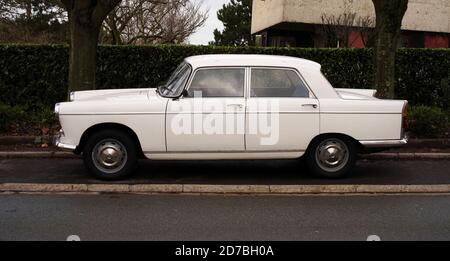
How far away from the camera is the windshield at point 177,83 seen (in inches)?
296

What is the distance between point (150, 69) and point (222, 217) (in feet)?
24.7

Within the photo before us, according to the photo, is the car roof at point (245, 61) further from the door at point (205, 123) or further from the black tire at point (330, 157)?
the black tire at point (330, 157)

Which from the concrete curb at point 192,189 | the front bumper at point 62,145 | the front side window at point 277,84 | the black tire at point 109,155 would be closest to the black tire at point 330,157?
the concrete curb at point 192,189

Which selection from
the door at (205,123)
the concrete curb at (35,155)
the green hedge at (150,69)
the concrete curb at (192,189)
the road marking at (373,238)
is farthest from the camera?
the green hedge at (150,69)

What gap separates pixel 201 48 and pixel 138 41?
19.0 m

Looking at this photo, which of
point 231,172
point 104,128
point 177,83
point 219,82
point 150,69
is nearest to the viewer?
point 104,128

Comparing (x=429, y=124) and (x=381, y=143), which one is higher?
(x=429, y=124)

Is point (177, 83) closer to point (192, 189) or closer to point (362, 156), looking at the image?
point (192, 189)

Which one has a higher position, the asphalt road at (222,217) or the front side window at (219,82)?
the front side window at (219,82)

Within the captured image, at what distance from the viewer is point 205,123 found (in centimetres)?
736

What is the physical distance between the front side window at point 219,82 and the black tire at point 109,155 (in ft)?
3.88

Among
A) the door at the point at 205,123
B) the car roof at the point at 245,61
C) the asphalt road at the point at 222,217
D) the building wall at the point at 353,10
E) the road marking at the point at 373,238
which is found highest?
the building wall at the point at 353,10

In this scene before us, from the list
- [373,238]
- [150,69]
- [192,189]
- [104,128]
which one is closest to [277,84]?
[192,189]
